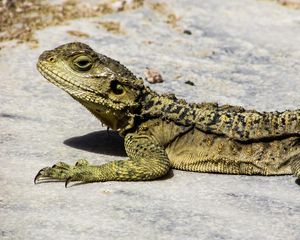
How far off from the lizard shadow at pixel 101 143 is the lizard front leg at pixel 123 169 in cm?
69

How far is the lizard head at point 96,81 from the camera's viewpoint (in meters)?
8.12

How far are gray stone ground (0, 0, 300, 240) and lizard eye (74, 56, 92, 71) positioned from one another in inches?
37.9

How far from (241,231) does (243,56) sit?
556cm

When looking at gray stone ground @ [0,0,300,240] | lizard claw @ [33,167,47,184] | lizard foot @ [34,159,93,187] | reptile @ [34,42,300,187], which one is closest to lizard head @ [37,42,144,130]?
reptile @ [34,42,300,187]

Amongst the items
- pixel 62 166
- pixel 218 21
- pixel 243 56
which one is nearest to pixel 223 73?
pixel 243 56

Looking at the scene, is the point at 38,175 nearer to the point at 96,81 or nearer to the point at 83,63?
the point at 96,81

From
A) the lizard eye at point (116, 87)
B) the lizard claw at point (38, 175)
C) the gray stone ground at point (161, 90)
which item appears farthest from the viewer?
the lizard eye at point (116, 87)

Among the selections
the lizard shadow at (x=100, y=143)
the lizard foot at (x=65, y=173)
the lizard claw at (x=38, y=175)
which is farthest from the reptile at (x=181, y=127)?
the lizard claw at (x=38, y=175)

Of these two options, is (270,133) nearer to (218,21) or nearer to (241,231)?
(241,231)

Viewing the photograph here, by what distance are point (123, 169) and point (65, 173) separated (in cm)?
58

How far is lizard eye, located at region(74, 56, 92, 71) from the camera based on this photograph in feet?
27.0

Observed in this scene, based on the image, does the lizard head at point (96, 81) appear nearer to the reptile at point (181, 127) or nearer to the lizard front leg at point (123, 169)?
the reptile at point (181, 127)

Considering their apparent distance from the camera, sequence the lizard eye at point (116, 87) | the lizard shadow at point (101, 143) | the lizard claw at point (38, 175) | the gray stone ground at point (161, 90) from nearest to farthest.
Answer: the gray stone ground at point (161, 90) → the lizard claw at point (38, 175) → the lizard eye at point (116, 87) → the lizard shadow at point (101, 143)

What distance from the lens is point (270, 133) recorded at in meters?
8.00
